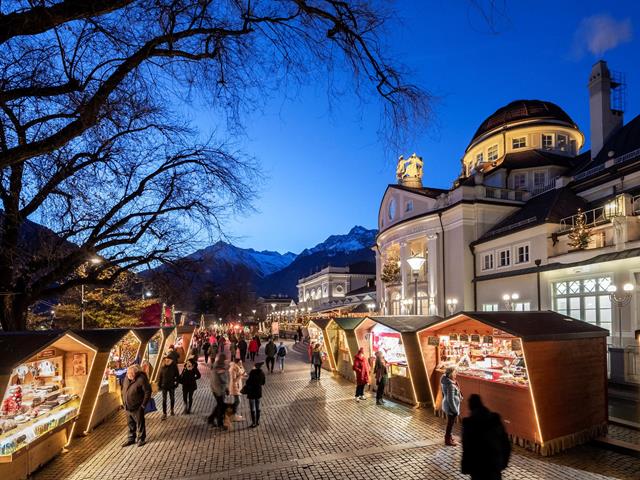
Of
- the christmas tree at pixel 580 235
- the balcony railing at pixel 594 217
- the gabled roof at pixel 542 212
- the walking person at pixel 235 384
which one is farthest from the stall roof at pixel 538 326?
the gabled roof at pixel 542 212

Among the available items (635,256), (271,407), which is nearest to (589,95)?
(635,256)

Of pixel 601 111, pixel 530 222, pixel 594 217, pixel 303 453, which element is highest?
pixel 601 111

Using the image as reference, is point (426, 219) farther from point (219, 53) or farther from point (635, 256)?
point (219, 53)

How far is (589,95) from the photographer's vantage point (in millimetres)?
31375

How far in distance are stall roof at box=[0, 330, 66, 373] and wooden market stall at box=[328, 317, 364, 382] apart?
12653 mm

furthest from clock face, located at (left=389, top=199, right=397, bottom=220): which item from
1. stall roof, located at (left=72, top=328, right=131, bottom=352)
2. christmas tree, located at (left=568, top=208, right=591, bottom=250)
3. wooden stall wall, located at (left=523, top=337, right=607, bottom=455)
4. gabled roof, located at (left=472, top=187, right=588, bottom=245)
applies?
wooden stall wall, located at (left=523, top=337, right=607, bottom=455)

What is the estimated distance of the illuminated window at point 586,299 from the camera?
62.3 ft

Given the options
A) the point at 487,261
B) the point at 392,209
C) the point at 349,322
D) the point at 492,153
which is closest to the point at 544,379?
the point at 349,322

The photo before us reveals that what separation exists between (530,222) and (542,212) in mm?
932

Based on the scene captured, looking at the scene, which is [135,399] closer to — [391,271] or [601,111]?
[391,271]

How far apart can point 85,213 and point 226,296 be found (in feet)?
226

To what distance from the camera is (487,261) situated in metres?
30.1

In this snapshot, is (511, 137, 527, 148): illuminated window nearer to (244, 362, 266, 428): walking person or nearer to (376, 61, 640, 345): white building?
(376, 61, 640, 345): white building

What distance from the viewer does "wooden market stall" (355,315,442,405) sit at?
1330 cm
